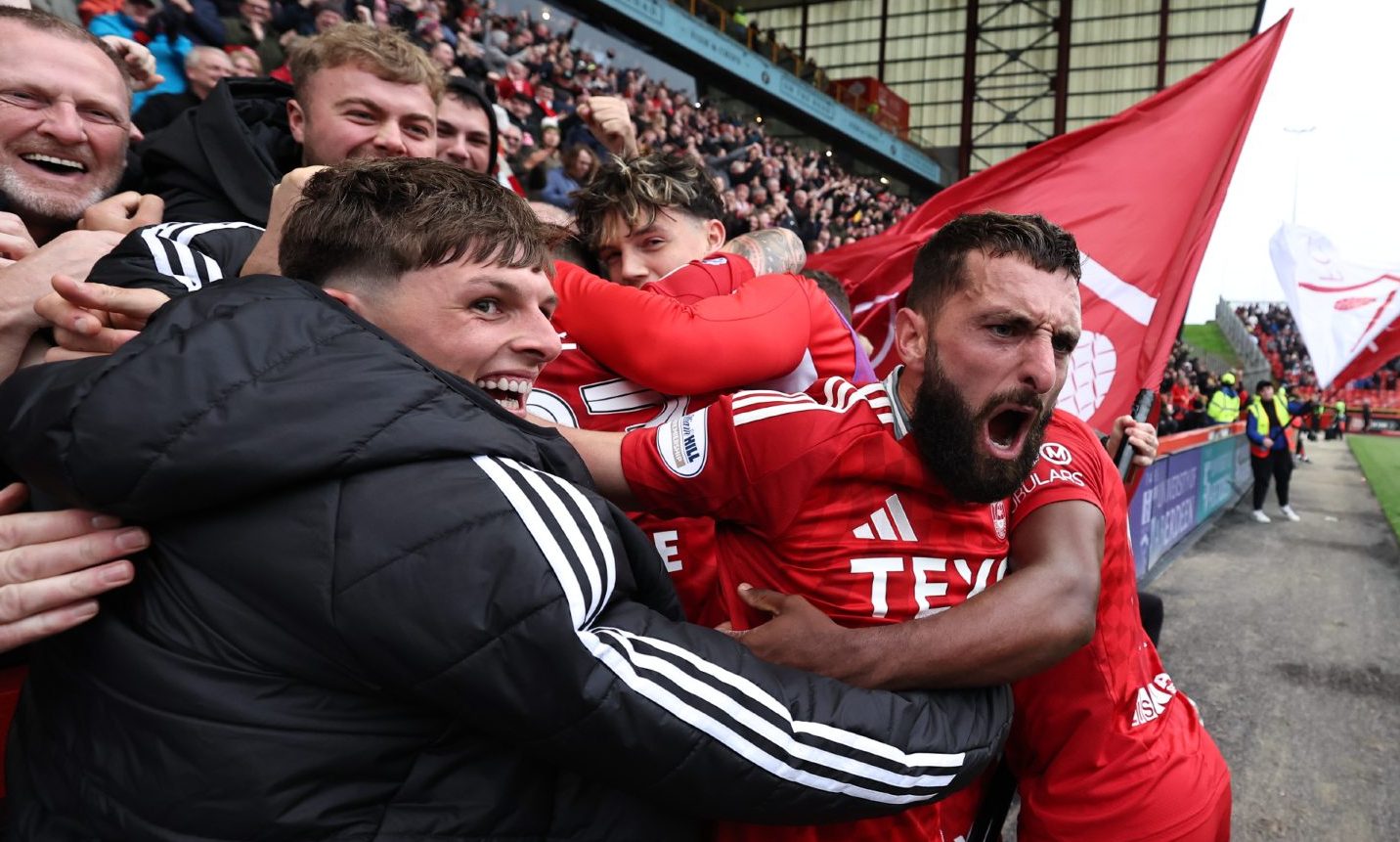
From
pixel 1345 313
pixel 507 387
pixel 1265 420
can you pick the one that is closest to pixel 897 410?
pixel 507 387

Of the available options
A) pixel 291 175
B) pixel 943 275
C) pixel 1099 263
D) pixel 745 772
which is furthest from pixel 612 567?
pixel 1099 263

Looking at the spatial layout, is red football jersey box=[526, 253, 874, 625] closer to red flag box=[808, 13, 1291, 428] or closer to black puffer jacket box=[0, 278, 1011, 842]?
black puffer jacket box=[0, 278, 1011, 842]

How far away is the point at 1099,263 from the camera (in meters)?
3.43

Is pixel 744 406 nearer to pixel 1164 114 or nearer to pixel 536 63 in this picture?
pixel 1164 114

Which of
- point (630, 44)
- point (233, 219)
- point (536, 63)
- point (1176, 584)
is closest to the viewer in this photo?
point (233, 219)

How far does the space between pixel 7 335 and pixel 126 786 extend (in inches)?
30.8

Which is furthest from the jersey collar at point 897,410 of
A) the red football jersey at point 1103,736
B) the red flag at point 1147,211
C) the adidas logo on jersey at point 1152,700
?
the red flag at point 1147,211

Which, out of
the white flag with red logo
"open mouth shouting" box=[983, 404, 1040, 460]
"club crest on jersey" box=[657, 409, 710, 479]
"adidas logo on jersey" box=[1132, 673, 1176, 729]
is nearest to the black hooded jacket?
"club crest on jersey" box=[657, 409, 710, 479]

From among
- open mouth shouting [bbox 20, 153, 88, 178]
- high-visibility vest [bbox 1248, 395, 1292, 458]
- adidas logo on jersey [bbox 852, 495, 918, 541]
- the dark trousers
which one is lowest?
the dark trousers

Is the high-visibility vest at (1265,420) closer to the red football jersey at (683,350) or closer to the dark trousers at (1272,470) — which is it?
the dark trousers at (1272,470)

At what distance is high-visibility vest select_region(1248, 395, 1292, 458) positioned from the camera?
1066 cm

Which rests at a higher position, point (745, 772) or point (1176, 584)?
point (745, 772)

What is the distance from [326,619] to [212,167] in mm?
1631

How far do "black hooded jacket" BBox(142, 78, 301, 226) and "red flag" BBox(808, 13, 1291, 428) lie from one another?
2.95m
